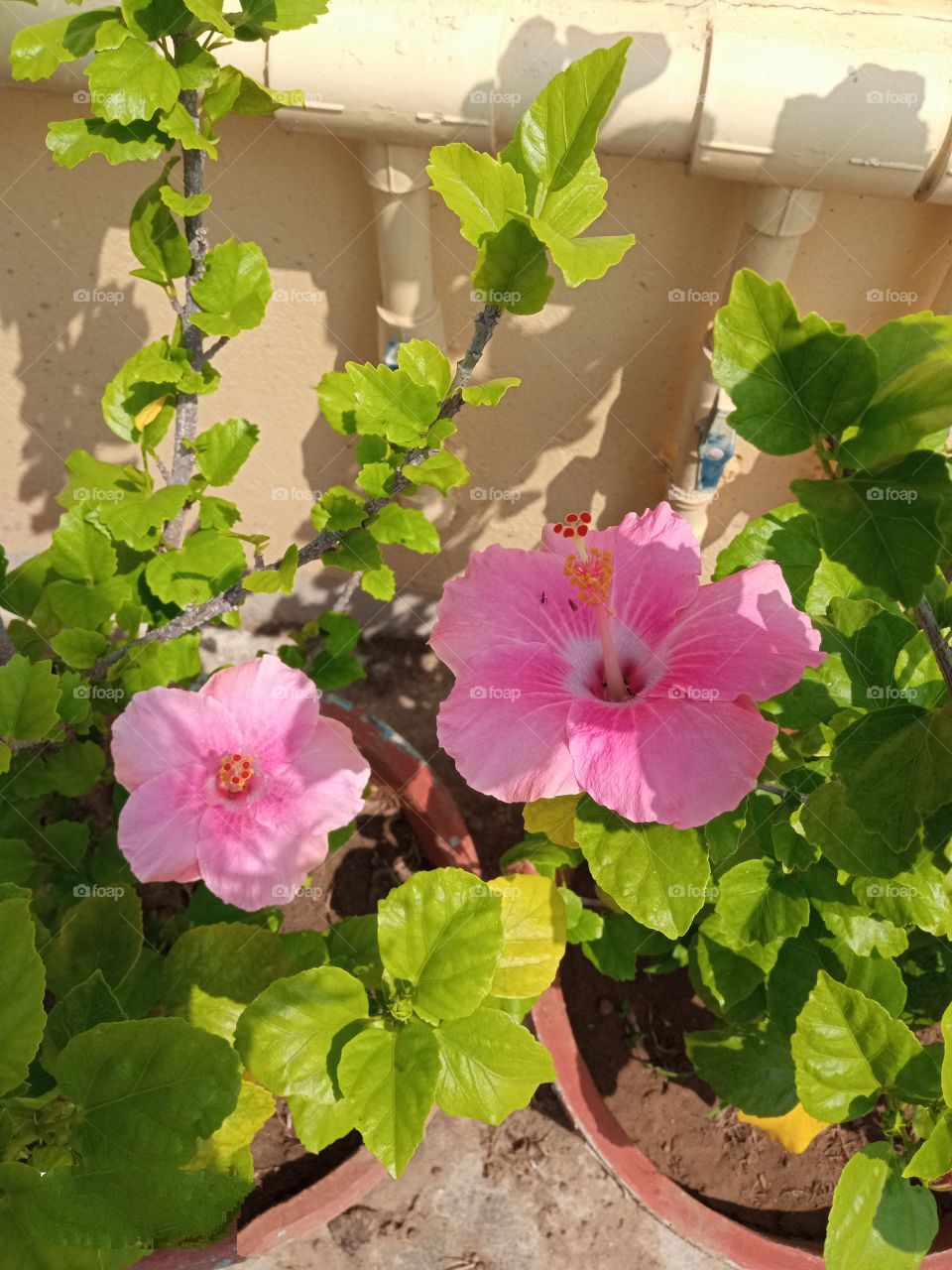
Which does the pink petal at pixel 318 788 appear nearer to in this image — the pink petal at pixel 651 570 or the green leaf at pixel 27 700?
the green leaf at pixel 27 700

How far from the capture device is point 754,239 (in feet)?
5.50

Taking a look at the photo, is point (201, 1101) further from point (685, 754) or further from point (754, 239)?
point (754, 239)

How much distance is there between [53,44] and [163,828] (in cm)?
96

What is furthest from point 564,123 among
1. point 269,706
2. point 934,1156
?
point 934,1156

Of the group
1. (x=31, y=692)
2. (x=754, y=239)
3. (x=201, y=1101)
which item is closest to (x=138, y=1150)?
(x=201, y=1101)

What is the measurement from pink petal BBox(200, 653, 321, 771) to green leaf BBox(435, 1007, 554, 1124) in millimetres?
442

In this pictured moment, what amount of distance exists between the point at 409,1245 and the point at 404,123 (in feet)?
6.95

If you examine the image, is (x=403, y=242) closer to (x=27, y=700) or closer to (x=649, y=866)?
(x=27, y=700)

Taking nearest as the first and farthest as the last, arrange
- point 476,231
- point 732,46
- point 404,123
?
1. point 476,231
2. point 732,46
3. point 404,123

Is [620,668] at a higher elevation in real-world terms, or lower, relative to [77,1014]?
higher

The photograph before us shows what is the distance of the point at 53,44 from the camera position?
46.2 inches

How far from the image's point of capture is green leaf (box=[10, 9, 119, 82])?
1.15 meters

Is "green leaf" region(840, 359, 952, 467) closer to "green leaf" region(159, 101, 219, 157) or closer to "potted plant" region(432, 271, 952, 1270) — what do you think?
"potted plant" region(432, 271, 952, 1270)

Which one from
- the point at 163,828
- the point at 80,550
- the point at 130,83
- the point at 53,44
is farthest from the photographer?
the point at 80,550
